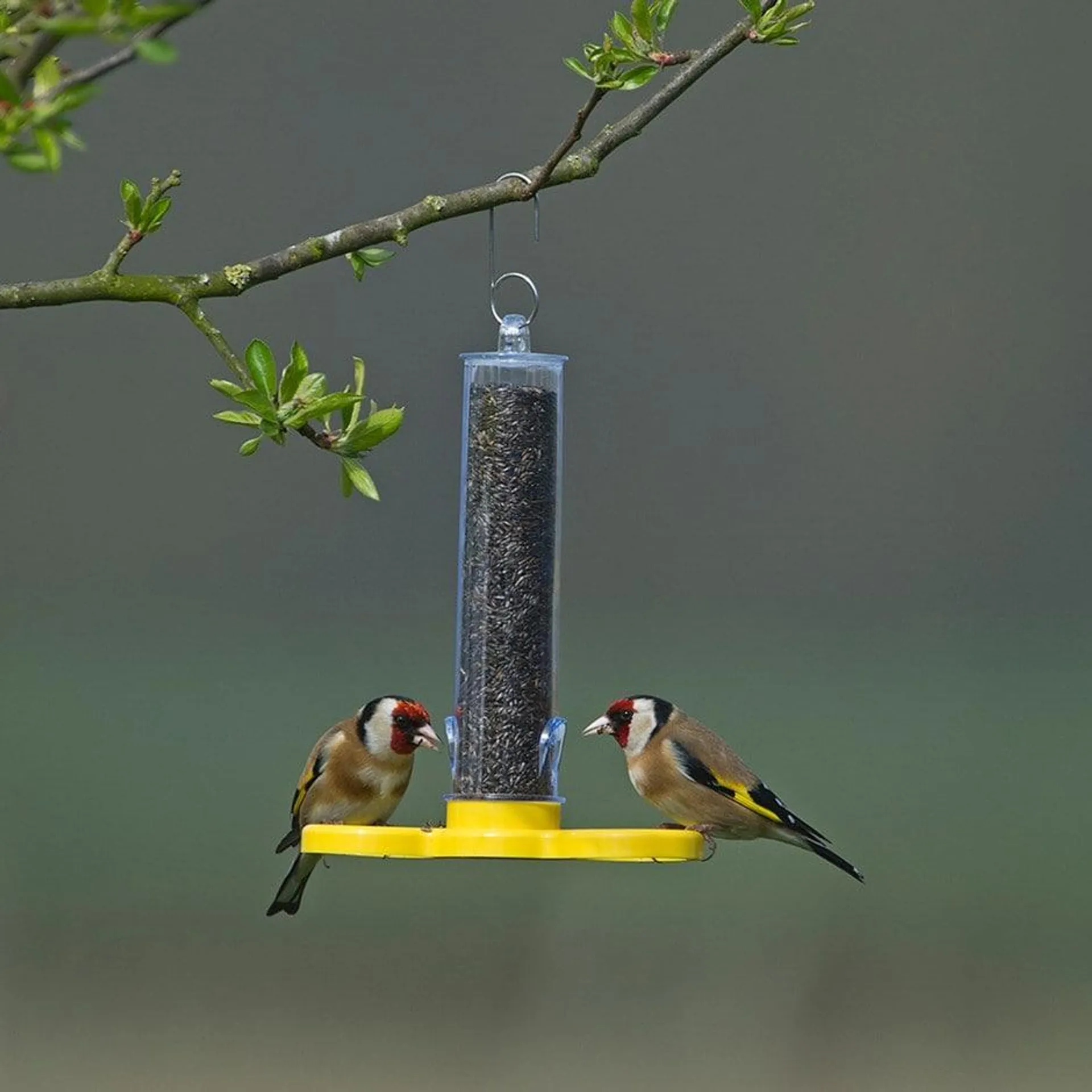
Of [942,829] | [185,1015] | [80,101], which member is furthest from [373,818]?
[942,829]

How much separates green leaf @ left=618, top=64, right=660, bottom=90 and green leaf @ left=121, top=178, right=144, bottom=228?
683 mm

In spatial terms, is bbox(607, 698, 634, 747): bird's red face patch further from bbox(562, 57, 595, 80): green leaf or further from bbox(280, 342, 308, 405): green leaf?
bbox(280, 342, 308, 405): green leaf

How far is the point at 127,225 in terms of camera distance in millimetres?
2861

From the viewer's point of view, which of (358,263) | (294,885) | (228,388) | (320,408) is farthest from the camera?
(294,885)

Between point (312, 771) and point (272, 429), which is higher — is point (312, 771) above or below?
below

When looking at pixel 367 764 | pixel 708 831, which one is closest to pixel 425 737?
pixel 367 764

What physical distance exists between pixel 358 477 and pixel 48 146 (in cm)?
108

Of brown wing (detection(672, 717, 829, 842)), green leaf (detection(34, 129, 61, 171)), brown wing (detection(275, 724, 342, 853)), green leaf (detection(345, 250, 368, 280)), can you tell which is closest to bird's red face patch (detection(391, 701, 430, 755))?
brown wing (detection(275, 724, 342, 853))

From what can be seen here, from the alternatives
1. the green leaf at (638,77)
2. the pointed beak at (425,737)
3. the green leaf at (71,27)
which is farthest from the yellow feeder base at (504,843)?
the green leaf at (71,27)

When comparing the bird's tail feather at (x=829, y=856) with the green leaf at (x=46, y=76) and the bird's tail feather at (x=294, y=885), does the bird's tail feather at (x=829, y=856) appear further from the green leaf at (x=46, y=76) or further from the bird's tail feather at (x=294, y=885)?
the green leaf at (x=46, y=76)

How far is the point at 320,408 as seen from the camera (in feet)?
8.58

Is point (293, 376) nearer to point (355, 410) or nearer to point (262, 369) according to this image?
point (262, 369)

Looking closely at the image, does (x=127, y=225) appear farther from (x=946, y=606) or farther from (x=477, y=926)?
(x=946, y=606)

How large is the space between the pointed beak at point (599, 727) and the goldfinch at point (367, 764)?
38 centimetres
